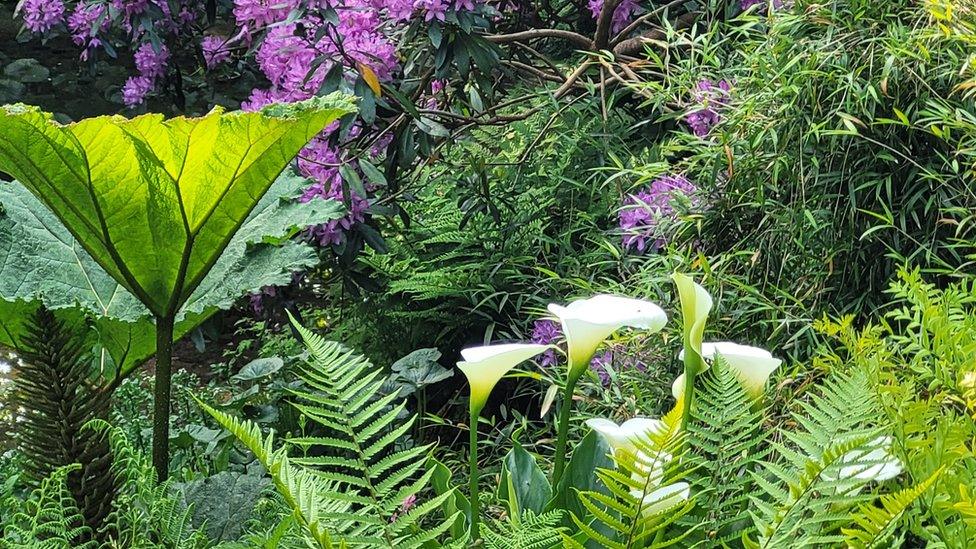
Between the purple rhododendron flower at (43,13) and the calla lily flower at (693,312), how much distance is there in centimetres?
231

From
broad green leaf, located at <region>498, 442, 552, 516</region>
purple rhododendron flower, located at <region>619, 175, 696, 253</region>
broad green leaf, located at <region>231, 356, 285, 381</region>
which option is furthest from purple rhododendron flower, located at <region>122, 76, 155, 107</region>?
broad green leaf, located at <region>498, 442, 552, 516</region>

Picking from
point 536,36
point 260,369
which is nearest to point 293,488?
point 260,369

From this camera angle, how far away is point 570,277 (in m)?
1.89

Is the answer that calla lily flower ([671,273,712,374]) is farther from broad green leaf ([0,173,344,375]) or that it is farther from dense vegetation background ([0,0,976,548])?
broad green leaf ([0,173,344,375])

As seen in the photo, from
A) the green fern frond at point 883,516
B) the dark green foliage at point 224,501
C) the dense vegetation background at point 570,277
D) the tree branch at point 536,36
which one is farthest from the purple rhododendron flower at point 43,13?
the green fern frond at point 883,516

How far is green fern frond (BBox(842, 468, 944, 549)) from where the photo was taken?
55 cm

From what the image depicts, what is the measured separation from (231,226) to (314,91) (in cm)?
74

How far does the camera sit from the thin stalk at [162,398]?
111 cm

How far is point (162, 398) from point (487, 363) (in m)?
0.43

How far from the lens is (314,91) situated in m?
1.85

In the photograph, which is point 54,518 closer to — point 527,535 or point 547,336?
point 527,535

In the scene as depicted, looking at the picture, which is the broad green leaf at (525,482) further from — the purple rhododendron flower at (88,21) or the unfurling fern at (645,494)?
the purple rhododendron flower at (88,21)

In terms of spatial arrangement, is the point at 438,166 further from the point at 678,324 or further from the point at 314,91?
the point at 678,324

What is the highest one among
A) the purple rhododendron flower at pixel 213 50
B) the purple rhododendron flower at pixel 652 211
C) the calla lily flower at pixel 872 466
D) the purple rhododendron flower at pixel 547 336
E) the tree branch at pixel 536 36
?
the calla lily flower at pixel 872 466
